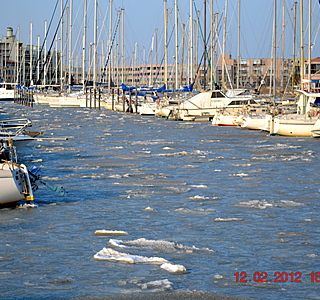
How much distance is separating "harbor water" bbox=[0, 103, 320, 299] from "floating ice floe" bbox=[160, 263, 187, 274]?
0.02 metres

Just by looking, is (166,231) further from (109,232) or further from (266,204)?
(266,204)

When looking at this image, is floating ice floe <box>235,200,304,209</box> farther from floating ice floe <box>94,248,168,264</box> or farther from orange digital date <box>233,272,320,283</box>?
orange digital date <box>233,272,320,283</box>

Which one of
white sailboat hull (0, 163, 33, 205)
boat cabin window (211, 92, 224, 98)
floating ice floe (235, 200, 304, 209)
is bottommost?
floating ice floe (235, 200, 304, 209)

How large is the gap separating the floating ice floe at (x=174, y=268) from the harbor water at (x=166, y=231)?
24 mm

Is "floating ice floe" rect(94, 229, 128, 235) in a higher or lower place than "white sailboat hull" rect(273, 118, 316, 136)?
lower

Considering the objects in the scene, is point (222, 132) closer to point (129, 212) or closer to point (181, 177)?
point (181, 177)

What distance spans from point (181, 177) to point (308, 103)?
23.3 metres

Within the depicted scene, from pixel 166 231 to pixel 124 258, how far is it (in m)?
2.50

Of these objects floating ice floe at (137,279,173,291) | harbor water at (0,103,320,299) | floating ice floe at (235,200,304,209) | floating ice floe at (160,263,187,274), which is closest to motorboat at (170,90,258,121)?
harbor water at (0,103,320,299)

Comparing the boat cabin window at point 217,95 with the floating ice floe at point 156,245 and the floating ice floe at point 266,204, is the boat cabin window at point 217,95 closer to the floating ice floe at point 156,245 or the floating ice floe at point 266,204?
the floating ice floe at point 266,204

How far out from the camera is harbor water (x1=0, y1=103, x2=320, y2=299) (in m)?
11.9

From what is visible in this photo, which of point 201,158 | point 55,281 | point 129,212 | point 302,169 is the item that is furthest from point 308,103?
point 55,281

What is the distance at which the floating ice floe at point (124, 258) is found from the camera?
1309 centimetres

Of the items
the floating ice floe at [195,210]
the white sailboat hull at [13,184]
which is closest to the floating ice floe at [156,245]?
the floating ice floe at [195,210]
